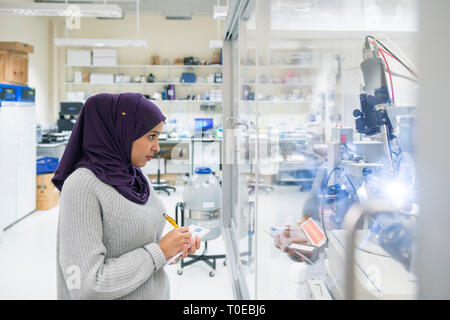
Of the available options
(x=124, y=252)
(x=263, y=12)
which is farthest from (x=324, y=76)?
(x=124, y=252)

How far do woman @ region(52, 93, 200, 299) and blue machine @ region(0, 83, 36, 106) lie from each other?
327cm

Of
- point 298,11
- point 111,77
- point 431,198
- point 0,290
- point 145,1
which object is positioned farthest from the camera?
point 111,77

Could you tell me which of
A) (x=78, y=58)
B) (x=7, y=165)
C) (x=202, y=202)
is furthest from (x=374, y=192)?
(x=78, y=58)

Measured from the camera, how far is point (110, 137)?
98cm

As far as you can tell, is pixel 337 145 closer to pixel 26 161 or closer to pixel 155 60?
pixel 26 161

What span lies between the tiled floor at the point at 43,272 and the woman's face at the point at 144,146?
895 millimetres

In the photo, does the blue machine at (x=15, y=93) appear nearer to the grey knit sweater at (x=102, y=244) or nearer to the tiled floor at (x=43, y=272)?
the tiled floor at (x=43, y=272)

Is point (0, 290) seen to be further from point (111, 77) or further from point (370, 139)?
point (111, 77)

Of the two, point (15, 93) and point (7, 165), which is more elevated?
point (15, 93)

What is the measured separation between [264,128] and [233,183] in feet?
5.60

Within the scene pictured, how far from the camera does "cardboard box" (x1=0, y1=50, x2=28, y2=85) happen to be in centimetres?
374

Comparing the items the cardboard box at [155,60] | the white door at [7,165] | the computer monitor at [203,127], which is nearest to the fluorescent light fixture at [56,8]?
the white door at [7,165]

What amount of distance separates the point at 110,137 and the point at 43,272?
224cm

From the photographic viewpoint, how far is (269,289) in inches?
52.6
